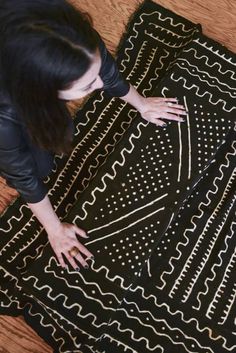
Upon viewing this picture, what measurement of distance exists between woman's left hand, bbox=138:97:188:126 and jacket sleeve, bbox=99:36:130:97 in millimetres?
81

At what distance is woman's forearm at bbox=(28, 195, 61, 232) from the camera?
100 cm

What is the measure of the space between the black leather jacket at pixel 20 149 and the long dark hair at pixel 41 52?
71 mm

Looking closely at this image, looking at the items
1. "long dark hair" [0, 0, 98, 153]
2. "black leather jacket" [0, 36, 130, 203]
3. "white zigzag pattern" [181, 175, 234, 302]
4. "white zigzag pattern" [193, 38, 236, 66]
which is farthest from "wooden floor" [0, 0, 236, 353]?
"long dark hair" [0, 0, 98, 153]

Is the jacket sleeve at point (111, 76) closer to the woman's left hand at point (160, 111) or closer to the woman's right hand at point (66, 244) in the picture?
the woman's left hand at point (160, 111)

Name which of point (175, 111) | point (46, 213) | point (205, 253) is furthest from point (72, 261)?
point (175, 111)

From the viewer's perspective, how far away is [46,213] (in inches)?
40.1

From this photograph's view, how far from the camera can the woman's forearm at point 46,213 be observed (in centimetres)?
100

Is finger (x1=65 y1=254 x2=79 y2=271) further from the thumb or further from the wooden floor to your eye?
the wooden floor

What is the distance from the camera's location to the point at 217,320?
111 cm

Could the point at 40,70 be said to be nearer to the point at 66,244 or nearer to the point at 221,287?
the point at 66,244

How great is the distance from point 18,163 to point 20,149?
31 millimetres

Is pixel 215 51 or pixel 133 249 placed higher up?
pixel 215 51

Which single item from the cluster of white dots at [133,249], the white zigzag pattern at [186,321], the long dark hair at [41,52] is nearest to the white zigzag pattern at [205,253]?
the white zigzag pattern at [186,321]

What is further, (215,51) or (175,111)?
(215,51)
